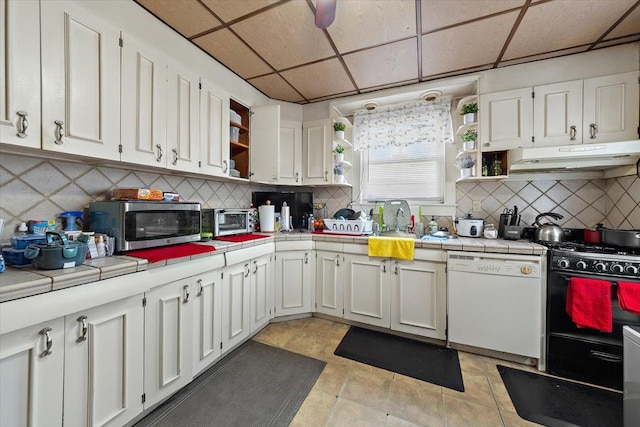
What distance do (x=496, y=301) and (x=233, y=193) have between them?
2.61m

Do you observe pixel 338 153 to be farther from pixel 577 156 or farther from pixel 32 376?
pixel 32 376

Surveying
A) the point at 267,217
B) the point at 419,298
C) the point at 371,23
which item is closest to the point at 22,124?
the point at 267,217

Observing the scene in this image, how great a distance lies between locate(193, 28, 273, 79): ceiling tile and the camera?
Result: 1885mm

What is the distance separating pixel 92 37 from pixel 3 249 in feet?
3.78

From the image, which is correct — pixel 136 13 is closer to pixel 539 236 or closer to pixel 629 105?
pixel 539 236

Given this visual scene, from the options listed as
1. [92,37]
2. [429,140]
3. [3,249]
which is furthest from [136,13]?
[429,140]

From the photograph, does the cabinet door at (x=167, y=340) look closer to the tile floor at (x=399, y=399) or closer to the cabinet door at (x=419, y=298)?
the tile floor at (x=399, y=399)

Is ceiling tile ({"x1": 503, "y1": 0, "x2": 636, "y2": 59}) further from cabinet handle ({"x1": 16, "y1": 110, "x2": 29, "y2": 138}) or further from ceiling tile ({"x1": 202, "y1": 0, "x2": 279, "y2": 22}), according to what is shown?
cabinet handle ({"x1": 16, "y1": 110, "x2": 29, "y2": 138})

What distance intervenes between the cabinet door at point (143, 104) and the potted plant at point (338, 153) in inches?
66.3

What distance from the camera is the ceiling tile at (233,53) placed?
74.2 inches

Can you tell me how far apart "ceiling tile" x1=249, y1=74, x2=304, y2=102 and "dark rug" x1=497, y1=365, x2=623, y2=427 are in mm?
3160

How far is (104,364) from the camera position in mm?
1133

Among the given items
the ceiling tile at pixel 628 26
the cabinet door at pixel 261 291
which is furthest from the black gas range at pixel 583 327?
the cabinet door at pixel 261 291

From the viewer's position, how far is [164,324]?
55.3 inches
